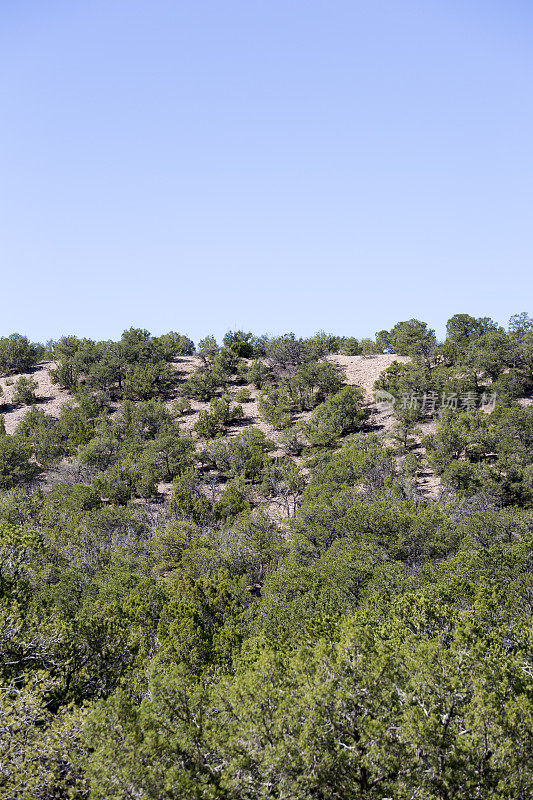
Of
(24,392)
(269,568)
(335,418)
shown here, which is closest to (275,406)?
(335,418)

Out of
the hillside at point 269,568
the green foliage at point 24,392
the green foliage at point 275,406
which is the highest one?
the green foliage at point 24,392

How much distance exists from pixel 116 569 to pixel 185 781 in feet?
115

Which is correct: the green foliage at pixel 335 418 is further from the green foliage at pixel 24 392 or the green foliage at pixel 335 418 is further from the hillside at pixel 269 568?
the green foliage at pixel 24 392

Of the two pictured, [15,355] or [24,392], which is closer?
[24,392]

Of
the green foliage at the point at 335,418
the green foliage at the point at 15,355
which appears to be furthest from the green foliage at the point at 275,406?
the green foliage at the point at 15,355

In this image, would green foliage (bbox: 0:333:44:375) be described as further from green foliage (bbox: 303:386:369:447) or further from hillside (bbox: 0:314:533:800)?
green foliage (bbox: 303:386:369:447)

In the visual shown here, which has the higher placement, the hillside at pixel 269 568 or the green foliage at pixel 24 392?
the green foliage at pixel 24 392

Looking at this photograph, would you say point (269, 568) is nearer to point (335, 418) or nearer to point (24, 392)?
point (335, 418)

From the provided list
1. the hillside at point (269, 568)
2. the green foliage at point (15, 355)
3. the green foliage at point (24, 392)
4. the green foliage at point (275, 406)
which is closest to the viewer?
the hillside at point (269, 568)

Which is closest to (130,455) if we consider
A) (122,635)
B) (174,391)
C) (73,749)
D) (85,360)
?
(174,391)

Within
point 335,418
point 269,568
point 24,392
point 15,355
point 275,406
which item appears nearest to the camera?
point 269,568

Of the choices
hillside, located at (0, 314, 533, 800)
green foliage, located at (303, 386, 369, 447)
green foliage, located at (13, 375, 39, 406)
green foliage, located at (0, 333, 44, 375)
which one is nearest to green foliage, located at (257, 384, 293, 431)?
hillside, located at (0, 314, 533, 800)

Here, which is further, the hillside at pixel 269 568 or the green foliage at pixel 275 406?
the green foliage at pixel 275 406

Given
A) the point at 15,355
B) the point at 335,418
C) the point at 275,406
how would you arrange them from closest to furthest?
the point at 335,418 → the point at 275,406 → the point at 15,355
